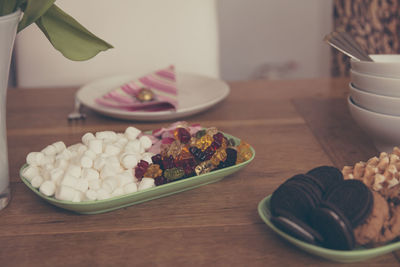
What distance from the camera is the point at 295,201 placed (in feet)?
1.71

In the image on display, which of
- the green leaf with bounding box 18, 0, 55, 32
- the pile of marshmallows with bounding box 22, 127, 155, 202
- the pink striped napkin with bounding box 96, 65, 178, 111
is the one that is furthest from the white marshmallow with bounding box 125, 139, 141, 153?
the pink striped napkin with bounding box 96, 65, 178, 111

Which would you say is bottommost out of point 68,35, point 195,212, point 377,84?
point 195,212

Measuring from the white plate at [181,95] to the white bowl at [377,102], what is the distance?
341 millimetres

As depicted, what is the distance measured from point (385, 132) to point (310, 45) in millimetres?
2293

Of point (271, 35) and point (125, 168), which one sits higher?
point (125, 168)

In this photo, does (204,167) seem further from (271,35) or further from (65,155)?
(271,35)

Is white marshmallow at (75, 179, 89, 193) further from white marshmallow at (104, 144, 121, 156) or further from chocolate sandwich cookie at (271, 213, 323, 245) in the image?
Result: chocolate sandwich cookie at (271, 213, 323, 245)

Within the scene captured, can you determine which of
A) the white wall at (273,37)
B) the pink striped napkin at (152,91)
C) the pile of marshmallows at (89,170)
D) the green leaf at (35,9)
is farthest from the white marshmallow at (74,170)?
the white wall at (273,37)

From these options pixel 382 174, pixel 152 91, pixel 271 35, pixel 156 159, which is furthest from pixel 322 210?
pixel 271 35

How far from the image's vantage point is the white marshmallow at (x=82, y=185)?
60 centimetres

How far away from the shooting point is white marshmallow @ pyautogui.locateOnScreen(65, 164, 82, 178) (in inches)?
24.2

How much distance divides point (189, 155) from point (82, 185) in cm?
16

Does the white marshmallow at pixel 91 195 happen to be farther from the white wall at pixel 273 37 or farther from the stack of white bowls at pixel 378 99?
the white wall at pixel 273 37

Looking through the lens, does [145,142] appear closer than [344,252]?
No
